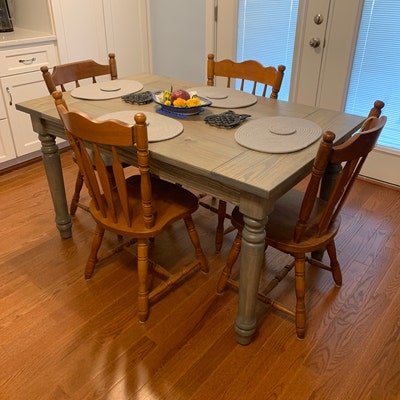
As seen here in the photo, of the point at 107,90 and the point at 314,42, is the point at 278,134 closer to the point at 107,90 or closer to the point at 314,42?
the point at 107,90

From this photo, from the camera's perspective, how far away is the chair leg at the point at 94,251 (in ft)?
5.97

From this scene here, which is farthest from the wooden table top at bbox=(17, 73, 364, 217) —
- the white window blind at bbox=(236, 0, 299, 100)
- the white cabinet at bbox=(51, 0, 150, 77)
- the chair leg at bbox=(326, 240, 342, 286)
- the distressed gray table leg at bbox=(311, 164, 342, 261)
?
the white cabinet at bbox=(51, 0, 150, 77)

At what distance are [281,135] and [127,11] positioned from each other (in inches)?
97.5

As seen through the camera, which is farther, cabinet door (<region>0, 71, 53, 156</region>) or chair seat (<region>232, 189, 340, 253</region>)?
cabinet door (<region>0, 71, 53, 156</region>)

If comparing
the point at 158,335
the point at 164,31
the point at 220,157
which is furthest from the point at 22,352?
the point at 164,31

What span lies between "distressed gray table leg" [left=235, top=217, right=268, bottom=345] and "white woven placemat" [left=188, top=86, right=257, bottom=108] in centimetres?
73

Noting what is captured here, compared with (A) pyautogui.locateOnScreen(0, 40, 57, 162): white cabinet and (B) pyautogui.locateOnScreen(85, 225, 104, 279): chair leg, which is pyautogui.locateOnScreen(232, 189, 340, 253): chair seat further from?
(A) pyautogui.locateOnScreen(0, 40, 57, 162): white cabinet

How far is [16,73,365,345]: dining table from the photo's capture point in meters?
1.30

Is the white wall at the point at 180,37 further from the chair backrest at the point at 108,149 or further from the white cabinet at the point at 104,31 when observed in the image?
the chair backrest at the point at 108,149

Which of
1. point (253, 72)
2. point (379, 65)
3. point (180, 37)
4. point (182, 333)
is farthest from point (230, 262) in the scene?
point (180, 37)

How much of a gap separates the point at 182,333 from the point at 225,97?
1.13 meters

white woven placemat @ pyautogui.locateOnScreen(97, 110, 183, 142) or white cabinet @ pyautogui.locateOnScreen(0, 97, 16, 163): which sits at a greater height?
white woven placemat @ pyautogui.locateOnScreen(97, 110, 183, 142)

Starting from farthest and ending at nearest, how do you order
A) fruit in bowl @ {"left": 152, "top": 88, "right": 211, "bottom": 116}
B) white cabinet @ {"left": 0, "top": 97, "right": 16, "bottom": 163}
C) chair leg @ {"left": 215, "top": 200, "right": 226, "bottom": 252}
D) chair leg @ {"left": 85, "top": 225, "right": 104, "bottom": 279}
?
1. white cabinet @ {"left": 0, "top": 97, "right": 16, "bottom": 163}
2. chair leg @ {"left": 215, "top": 200, "right": 226, "bottom": 252}
3. chair leg @ {"left": 85, "top": 225, "right": 104, "bottom": 279}
4. fruit in bowl @ {"left": 152, "top": 88, "right": 211, "bottom": 116}

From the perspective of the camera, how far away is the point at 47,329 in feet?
5.59
